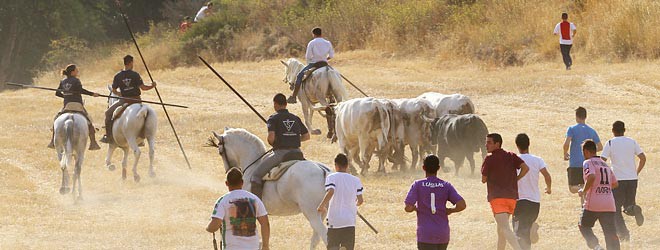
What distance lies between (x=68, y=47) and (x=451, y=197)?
45.2 m

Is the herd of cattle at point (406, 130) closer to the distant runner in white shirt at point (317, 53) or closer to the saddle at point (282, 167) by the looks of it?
the distant runner in white shirt at point (317, 53)

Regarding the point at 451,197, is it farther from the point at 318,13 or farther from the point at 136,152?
the point at 318,13

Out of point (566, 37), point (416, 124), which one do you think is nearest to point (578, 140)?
point (416, 124)

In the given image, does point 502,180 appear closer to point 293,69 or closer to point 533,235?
point 533,235

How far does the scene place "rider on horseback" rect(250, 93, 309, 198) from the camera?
13.3 meters

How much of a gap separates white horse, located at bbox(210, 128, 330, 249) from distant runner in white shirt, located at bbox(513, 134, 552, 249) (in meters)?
2.04

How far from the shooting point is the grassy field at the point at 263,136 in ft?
51.5

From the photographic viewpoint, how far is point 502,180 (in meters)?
12.2

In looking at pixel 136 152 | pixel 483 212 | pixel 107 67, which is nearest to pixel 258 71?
pixel 107 67

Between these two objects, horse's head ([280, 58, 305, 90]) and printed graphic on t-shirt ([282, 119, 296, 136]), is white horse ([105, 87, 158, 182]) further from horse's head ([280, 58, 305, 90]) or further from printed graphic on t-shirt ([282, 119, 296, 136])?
printed graphic on t-shirt ([282, 119, 296, 136])

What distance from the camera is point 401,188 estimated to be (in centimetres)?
1953

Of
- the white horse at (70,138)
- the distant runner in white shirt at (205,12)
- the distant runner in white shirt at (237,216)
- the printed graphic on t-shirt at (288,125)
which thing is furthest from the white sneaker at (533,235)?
the distant runner in white shirt at (205,12)

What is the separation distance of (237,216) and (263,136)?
1764cm

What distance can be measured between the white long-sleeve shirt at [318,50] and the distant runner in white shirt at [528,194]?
1219 cm
